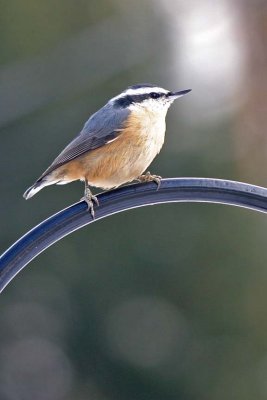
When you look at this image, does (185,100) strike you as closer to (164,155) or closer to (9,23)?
(164,155)

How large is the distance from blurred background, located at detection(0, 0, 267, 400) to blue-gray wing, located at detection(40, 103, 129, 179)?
3477 millimetres

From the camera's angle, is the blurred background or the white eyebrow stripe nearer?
the white eyebrow stripe

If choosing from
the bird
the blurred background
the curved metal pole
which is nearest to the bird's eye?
the bird

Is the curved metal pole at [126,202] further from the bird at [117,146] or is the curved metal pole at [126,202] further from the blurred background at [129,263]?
the blurred background at [129,263]

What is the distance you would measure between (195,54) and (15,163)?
77.7 inches

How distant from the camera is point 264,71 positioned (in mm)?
10312

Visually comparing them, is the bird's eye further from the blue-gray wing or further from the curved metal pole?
the curved metal pole

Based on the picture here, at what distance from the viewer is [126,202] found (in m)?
3.70

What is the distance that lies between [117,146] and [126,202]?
3.83 ft

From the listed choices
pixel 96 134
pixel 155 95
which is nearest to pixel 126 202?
pixel 96 134

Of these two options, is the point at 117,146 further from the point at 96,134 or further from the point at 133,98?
the point at 133,98

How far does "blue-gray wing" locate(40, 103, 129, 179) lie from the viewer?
4.90 metres

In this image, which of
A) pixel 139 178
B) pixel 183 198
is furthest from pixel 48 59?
pixel 183 198

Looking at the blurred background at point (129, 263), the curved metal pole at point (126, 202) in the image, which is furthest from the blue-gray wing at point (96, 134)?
the blurred background at point (129, 263)
